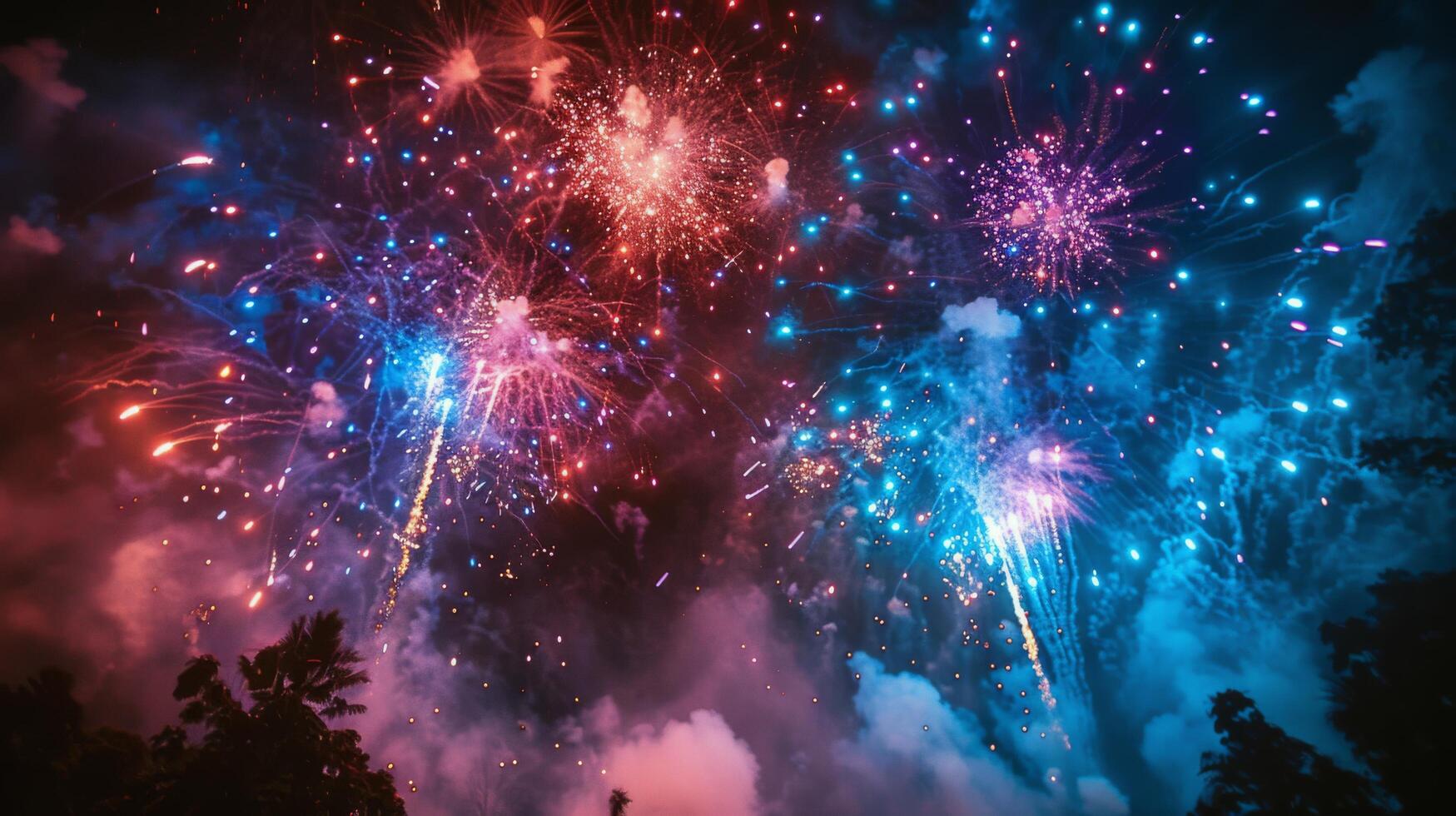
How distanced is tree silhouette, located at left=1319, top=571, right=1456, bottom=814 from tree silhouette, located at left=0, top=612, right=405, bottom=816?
2132cm

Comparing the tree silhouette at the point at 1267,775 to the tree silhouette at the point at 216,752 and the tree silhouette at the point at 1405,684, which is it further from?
the tree silhouette at the point at 216,752

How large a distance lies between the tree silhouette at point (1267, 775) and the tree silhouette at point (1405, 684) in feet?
3.70

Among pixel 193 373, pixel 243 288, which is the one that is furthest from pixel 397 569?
pixel 243 288

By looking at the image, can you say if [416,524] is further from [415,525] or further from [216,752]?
[216,752]

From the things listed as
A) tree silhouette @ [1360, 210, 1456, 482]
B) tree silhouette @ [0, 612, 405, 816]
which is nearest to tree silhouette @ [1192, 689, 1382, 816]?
tree silhouette @ [1360, 210, 1456, 482]

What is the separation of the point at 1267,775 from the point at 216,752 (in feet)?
78.5

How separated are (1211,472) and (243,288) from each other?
971 inches

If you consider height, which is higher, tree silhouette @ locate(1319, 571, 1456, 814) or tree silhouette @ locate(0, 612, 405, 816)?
tree silhouette @ locate(1319, 571, 1456, 814)

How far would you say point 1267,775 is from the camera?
1477 cm

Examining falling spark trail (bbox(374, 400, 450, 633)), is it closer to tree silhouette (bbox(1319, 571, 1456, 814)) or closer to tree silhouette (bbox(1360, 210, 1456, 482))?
tree silhouette (bbox(1360, 210, 1456, 482))

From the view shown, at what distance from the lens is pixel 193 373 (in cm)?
1416

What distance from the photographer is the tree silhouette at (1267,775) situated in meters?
13.6

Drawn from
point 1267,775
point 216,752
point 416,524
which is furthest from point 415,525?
point 1267,775

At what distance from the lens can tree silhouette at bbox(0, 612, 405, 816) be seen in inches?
413
